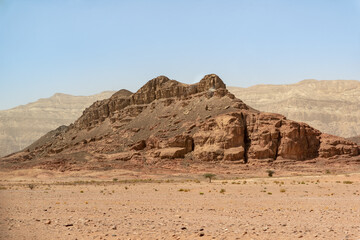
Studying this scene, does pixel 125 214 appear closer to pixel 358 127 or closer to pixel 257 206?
pixel 257 206

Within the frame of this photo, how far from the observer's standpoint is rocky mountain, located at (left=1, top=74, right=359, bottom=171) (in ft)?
240

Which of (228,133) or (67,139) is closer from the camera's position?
(228,133)

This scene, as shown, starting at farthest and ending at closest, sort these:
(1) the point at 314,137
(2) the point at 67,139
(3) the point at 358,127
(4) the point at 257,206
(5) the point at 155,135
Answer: (3) the point at 358,127, (2) the point at 67,139, (5) the point at 155,135, (1) the point at 314,137, (4) the point at 257,206

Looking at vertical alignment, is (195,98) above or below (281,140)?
above

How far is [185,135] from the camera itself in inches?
3088

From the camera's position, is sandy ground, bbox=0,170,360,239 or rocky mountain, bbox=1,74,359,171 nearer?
sandy ground, bbox=0,170,360,239

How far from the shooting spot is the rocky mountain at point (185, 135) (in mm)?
73125

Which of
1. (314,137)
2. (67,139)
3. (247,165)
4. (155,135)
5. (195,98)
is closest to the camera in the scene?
(247,165)

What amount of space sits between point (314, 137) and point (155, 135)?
1133 inches

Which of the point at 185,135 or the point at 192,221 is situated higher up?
the point at 185,135

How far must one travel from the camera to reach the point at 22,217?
19.3 meters

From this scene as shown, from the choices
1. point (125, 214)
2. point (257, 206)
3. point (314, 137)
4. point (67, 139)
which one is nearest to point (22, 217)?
point (125, 214)

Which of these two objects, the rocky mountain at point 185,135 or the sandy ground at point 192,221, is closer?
the sandy ground at point 192,221

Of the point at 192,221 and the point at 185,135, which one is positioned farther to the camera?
the point at 185,135
